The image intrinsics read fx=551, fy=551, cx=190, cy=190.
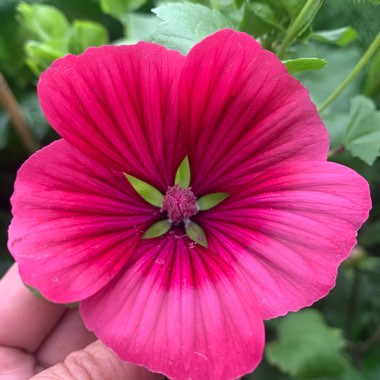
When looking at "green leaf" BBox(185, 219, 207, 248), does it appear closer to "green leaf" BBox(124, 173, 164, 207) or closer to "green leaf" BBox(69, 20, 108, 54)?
"green leaf" BBox(124, 173, 164, 207)

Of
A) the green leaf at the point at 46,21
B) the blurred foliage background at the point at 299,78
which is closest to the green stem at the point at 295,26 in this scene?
the blurred foliage background at the point at 299,78

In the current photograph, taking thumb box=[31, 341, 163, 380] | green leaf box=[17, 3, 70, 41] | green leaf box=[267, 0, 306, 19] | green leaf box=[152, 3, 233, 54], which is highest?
green leaf box=[267, 0, 306, 19]

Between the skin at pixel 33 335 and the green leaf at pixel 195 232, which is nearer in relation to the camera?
the green leaf at pixel 195 232

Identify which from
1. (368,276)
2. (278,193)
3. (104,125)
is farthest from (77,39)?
(368,276)

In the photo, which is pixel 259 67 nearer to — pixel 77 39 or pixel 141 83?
pixel 141 83

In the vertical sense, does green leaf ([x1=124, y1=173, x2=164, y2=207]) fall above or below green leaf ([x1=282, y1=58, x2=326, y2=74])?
below

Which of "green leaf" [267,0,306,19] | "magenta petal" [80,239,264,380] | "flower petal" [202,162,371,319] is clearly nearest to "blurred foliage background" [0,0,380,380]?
"green leaf" [267,0,306,19]

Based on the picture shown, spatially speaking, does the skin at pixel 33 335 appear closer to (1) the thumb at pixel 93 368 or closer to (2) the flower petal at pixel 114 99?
(1) the thumb at pixel 93 368
